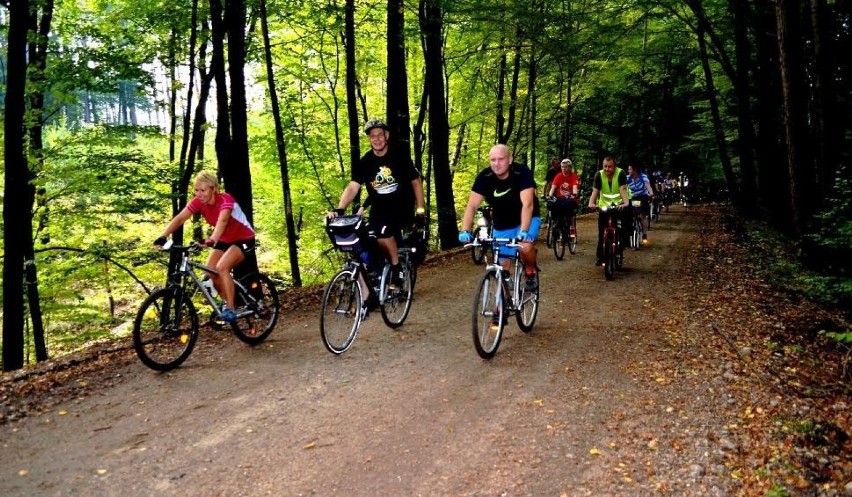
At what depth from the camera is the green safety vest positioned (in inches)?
420

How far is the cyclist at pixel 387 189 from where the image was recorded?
23.3 feet

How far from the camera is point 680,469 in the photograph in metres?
3.78

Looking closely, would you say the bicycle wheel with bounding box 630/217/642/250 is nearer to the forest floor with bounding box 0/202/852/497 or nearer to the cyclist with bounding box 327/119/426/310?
the forest floor with bounding box 0/202/852/497

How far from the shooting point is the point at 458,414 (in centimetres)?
473

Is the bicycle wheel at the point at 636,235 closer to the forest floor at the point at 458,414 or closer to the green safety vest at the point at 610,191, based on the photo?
the green safety vest at the point at 610,191

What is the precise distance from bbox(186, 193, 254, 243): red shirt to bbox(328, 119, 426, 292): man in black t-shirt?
4.32 ft

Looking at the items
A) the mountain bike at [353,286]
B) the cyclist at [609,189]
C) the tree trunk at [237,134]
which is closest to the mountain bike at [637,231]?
the cyclist at [609,189]

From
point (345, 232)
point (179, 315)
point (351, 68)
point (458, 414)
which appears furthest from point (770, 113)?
point (179, 315)

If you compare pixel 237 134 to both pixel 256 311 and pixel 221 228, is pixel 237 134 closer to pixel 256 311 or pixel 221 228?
pixel 221 228

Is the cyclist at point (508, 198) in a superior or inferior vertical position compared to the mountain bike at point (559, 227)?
superior

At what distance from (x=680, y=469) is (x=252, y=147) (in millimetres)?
18203

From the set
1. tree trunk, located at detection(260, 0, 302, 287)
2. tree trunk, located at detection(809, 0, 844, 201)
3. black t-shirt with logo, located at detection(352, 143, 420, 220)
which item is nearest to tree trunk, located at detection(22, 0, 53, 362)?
tree trunk, located at detection(260, 0, 302, 287)

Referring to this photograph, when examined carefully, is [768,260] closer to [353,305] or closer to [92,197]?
[353,305]

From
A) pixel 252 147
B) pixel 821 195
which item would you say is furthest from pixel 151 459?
pixel 252 147
